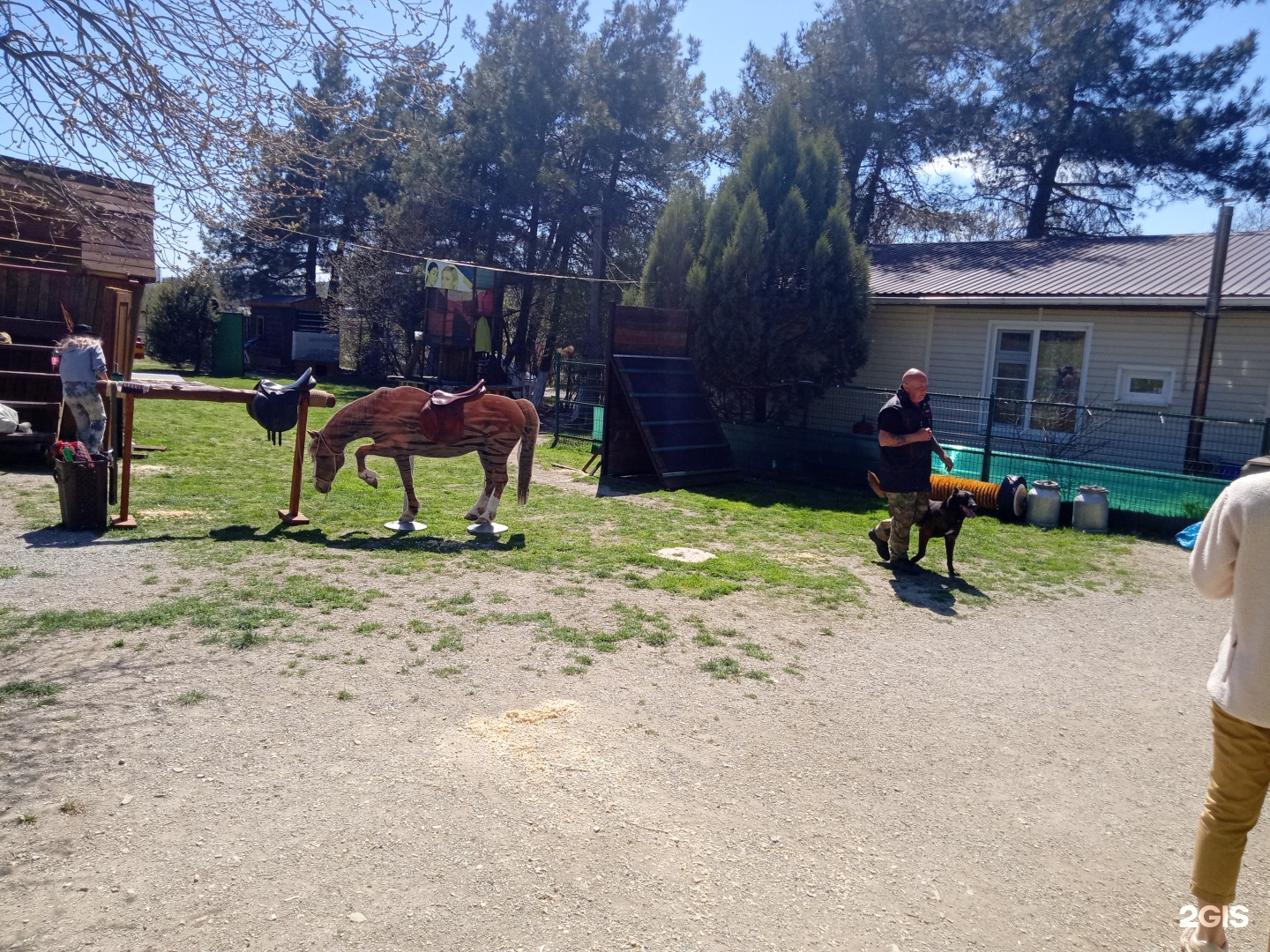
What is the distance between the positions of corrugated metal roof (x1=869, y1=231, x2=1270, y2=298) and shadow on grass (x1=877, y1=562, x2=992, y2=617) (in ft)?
24.4

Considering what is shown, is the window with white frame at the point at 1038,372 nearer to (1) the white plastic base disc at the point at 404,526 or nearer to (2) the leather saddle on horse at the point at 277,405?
(1) the white plastic base disc at the point at 404,526

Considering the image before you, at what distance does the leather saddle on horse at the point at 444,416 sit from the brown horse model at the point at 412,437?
68 millimetres

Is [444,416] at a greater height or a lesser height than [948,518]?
greater

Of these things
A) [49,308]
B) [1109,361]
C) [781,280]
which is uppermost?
[781,280]

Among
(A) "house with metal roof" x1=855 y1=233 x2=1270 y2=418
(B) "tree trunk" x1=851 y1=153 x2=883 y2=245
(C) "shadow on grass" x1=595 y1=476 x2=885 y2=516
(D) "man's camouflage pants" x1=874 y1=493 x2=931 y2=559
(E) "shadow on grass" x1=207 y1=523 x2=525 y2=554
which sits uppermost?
(B) "tree trunk" x1=851 y1=153 x2=883 y2=245

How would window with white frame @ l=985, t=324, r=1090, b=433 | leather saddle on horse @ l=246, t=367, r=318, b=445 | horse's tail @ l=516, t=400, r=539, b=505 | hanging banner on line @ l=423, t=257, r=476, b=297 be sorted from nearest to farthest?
leather saddle on horse @ l=246, t=367, r=318, b=445
horse's tail @ l=516, t=400, r=539, b=505
window with white frame @ l=985, t=324, r=1090, b=433
hanging banner on line @ l=423, t=257, r=476, b=297

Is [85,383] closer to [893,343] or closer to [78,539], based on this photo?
[78,539]

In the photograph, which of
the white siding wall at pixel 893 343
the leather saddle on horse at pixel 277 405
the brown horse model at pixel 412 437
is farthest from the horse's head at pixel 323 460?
the white siding wall at pixel 893 343

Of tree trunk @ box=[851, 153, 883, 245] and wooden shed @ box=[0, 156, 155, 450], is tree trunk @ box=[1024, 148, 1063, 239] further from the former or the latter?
wooden shed @ box=[0, 156, 155, 450]

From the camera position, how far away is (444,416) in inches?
371

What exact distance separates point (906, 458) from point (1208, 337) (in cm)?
652

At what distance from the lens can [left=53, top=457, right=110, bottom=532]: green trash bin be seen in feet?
28.3

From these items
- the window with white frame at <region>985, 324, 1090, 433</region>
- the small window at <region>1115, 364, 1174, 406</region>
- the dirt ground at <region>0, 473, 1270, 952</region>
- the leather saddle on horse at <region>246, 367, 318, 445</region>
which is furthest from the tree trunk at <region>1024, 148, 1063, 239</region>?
the leather saddle on horse at <region>246, 367, 318, 445</region>

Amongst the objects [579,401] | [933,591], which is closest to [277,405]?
[933,591]
